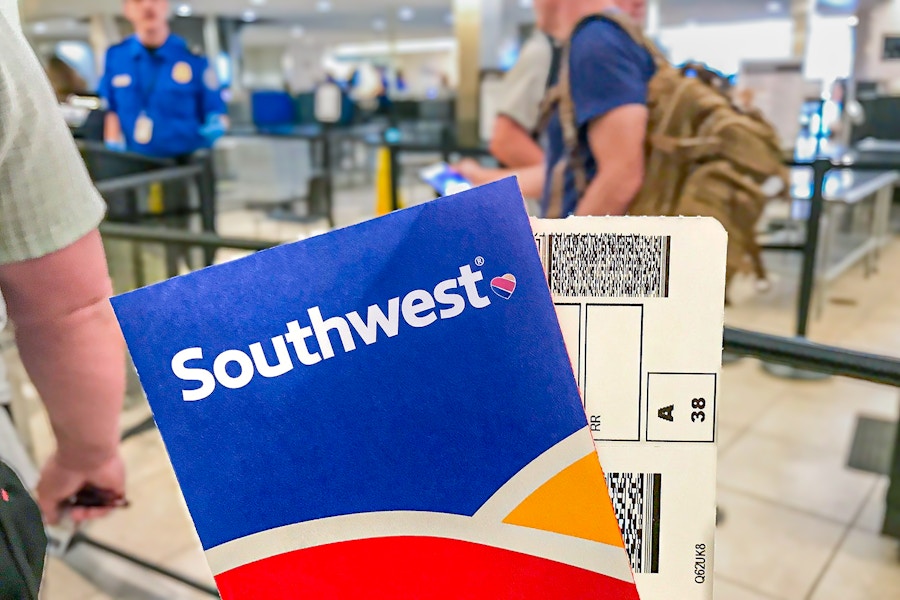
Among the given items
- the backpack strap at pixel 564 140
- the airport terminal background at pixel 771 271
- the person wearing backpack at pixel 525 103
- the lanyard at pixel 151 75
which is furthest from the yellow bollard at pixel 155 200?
the backpack strap at pixel 564 140

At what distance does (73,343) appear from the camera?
0.68 metres

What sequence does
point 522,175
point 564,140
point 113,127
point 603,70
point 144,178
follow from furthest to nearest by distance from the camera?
point 113,127
point 144,178
point 522,175
point 564,140
point 603,70

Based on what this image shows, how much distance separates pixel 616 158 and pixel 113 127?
296cm

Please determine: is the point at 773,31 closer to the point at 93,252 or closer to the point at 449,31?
the point at 449,31


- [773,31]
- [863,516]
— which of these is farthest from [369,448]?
[773,31]

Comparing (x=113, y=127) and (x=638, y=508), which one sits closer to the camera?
(x=638, y=508)

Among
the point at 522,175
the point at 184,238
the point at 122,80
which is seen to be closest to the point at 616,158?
the point at 522,175

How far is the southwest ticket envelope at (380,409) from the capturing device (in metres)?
0.43

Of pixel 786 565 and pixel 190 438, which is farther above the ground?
pixel 190 438

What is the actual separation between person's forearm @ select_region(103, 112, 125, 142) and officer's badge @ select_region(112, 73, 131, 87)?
6.7 inches

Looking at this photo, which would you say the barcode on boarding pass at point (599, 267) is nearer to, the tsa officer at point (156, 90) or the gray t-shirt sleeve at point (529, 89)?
the gray t-shirt sleeve at point (529, 89)

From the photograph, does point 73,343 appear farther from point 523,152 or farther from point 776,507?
point 776,507

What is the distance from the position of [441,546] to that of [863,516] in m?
2.19

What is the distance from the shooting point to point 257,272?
427mm
